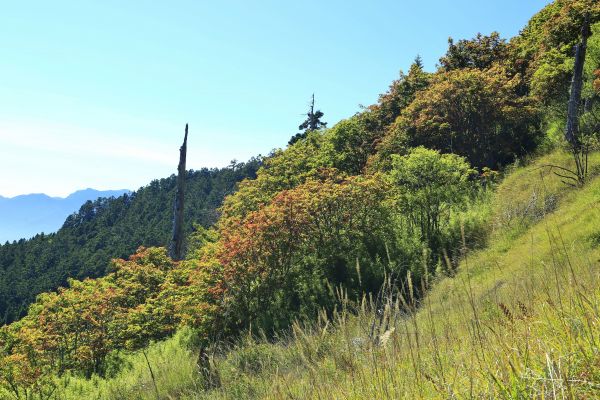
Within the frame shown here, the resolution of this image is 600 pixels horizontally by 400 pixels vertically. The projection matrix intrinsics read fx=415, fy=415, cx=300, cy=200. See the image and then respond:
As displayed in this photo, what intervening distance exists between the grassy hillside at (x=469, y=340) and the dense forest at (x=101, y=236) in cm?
4720

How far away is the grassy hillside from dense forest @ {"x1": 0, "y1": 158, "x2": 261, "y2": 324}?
1858 inches

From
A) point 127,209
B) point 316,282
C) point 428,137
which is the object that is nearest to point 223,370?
point 316,282

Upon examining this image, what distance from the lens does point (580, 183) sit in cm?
1066

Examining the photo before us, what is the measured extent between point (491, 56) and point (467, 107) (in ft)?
21.7

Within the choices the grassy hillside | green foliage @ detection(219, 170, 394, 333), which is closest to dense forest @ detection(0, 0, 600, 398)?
green foliage @ detection(219, 170, 394, 333)

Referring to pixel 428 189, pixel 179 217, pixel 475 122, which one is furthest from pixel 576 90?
pixel 179 217

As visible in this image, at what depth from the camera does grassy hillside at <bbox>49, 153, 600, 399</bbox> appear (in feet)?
7.19

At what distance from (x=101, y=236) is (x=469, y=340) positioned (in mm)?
85016

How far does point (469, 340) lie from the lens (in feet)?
10.5

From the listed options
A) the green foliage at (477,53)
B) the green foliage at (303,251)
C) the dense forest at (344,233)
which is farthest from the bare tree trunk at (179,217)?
the green foliage at (477,53)

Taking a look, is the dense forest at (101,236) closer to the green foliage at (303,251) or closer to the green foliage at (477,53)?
the green foliage at (477,53)

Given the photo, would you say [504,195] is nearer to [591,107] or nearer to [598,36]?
[591,107]

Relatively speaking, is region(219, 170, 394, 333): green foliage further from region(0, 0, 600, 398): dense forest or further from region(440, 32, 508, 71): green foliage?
region(440, 32, 508, 71): green foliage

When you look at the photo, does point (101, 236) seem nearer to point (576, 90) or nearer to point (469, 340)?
point (576, 90)
